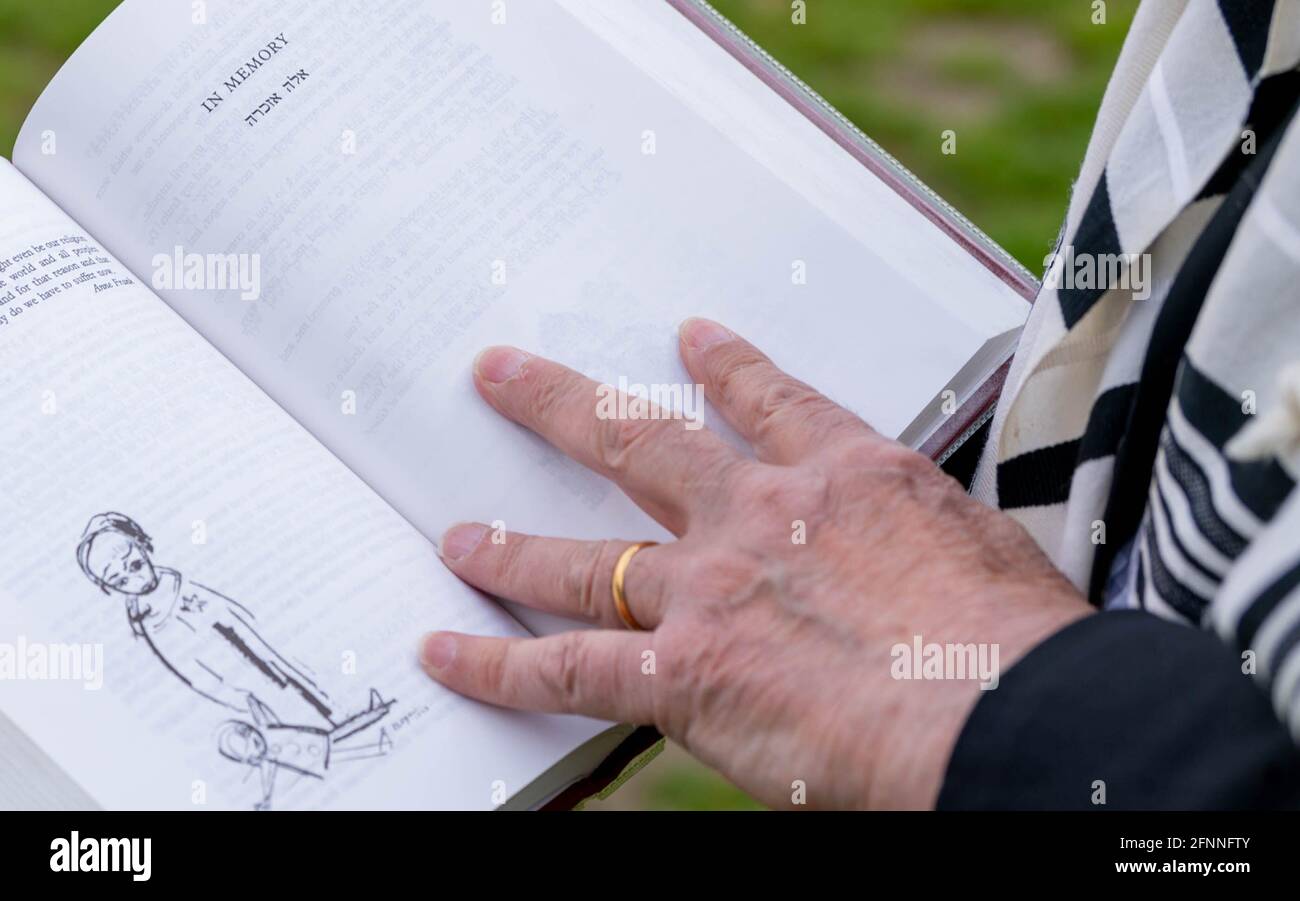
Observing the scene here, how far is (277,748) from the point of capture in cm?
71

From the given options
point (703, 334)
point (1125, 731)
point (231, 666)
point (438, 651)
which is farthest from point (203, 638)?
point (1125, 731)

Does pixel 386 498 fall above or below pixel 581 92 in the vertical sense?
below

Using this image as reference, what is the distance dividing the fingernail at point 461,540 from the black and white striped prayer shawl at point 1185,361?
0.32 metres

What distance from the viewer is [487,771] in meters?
0.73

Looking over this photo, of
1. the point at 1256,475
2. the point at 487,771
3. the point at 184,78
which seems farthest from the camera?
the point at 184,78

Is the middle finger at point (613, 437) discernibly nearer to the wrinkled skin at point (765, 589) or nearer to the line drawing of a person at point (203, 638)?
the wrinkled skin at point (765, 589)

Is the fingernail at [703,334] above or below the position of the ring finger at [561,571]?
above

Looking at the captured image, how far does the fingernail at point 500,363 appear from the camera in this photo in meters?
0.80

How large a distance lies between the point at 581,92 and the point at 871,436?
0.29m

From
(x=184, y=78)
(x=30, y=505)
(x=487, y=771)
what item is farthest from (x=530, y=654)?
(x=184, y=78)

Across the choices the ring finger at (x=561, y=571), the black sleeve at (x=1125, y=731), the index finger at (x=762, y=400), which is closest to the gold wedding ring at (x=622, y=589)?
the ring finger at (x=561, y=571)

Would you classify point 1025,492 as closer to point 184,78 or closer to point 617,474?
point 617,474

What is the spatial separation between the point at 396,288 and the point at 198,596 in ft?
0.73

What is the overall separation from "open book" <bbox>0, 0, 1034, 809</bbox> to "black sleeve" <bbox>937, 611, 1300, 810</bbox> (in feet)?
0.80
